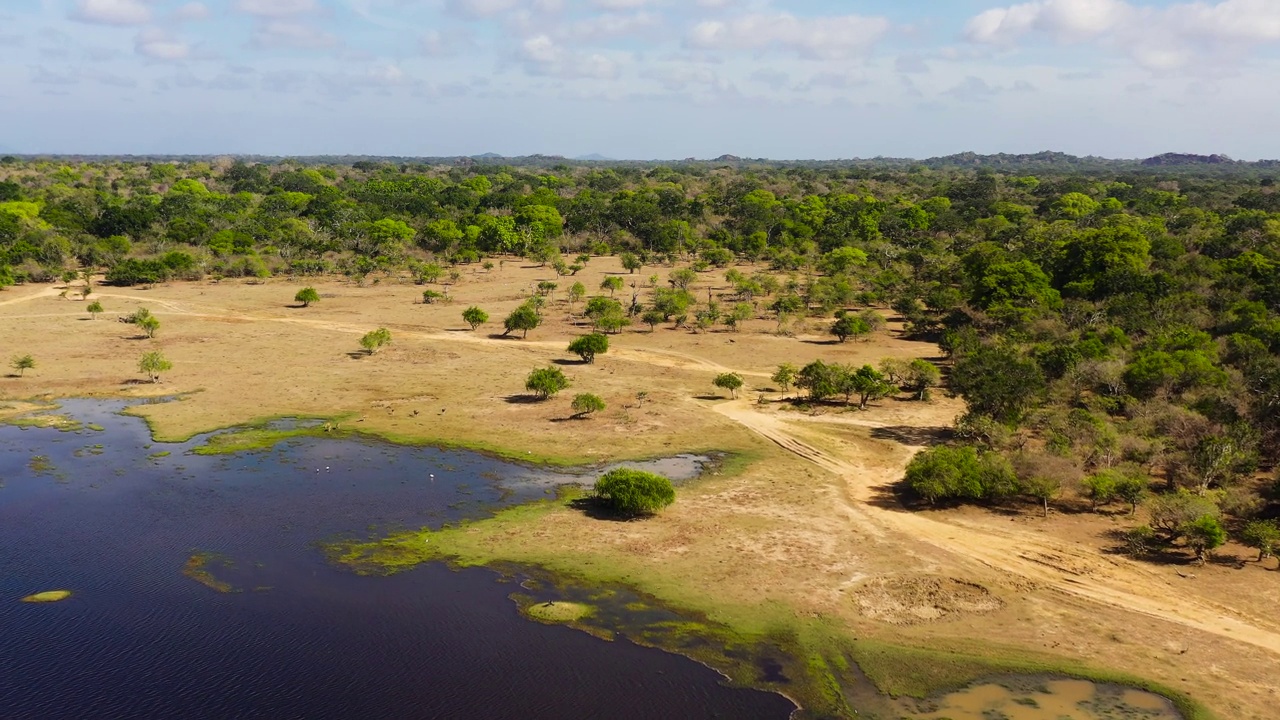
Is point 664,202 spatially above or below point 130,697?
above

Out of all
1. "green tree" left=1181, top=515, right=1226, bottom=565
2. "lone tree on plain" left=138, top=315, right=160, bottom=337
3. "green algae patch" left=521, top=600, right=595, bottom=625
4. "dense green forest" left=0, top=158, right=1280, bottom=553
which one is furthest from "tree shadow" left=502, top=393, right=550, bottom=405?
"green tree" left=1181, top=515, right=1226, bottom=565

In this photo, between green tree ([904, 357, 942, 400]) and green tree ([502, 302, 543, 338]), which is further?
green tree ([502, 302, 543, 338])

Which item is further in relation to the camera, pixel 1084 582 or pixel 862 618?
pixel 1084 582

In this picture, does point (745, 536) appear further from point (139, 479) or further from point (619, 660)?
point (139, 479)

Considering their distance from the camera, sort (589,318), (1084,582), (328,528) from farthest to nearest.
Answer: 1. (589,318)
2. (328,528)
3. (1084,582)

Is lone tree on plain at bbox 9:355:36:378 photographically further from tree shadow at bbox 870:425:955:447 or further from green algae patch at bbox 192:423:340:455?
tree shadow at bbox 870:425:955:447

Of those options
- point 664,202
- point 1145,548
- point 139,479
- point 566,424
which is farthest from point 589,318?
point 664,202

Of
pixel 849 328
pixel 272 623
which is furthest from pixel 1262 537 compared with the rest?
pixel 849 328
